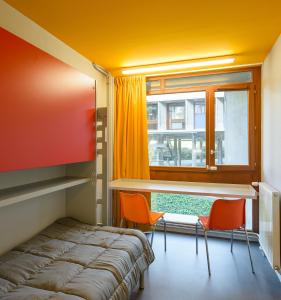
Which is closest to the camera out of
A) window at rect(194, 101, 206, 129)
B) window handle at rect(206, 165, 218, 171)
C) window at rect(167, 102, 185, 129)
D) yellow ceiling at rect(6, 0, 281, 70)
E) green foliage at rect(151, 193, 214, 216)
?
yellow ceiling at rect(6, 0, 281, 70)

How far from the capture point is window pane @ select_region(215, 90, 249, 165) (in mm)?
3191

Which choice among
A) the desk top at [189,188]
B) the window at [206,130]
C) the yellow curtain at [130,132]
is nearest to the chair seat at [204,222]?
the desk top at [189,188]

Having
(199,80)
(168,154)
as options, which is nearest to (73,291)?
(168,154)

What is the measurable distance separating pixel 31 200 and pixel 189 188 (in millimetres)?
1834

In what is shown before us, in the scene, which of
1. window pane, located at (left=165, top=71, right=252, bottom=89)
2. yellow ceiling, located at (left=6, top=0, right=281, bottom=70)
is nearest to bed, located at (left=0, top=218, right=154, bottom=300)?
yellow ceiling, located at (left=6, top=0, right=281, bottom=70)

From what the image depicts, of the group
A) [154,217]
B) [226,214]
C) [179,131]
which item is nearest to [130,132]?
[179,131]

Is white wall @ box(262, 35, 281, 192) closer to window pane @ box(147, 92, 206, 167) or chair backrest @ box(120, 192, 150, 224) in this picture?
window pane @ box(147, 92, 206, 167)

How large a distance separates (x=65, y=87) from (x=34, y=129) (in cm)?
52

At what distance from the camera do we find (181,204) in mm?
3682

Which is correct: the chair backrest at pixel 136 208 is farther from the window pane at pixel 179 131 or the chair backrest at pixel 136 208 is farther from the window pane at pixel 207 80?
the window pane at pixel 207 80

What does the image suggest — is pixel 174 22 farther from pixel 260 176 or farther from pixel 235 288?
pixel 235 288

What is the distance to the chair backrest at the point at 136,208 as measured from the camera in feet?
8.50

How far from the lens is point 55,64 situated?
1890 millimetres

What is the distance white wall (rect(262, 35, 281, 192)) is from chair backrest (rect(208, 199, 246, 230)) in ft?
1.46
